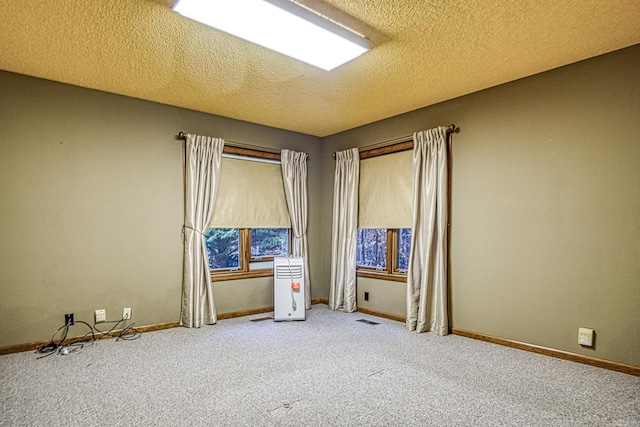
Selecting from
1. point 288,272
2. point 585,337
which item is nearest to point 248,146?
point 288,272

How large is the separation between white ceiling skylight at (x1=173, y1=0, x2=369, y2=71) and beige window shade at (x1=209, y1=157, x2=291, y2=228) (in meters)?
2.11

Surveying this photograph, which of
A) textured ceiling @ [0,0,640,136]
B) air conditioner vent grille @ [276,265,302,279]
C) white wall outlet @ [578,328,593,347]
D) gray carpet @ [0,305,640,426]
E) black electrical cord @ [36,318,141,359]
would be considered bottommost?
gray carpet @ [0,305,640,426]

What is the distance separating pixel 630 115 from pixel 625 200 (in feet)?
2.16

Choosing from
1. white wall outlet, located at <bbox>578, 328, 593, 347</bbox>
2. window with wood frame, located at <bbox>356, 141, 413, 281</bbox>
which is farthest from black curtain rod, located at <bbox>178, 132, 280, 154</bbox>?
white wall outlet, located at <bbox>578, 328, 593, 347</bbox>

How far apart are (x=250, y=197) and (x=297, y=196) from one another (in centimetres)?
71

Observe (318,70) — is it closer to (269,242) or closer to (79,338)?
(269,242)

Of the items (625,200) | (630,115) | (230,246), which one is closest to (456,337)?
(625,200)

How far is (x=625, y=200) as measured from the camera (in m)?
2.68

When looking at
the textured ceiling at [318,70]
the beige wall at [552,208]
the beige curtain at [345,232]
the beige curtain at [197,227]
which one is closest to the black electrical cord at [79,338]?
the beige curtain at [197,227]

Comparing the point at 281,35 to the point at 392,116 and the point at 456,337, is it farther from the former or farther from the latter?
the point at 456,337

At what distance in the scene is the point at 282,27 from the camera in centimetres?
234

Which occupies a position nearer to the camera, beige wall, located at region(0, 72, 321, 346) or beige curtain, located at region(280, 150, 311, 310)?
beige wall, located at region(0, 72, 321, 346)

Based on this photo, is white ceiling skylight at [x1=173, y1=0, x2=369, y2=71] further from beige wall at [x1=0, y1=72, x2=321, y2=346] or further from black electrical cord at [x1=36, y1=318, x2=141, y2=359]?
black electrical cord at [x1=36, y1=318, x2=141, y2=359]

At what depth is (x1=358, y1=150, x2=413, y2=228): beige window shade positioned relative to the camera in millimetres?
4223
